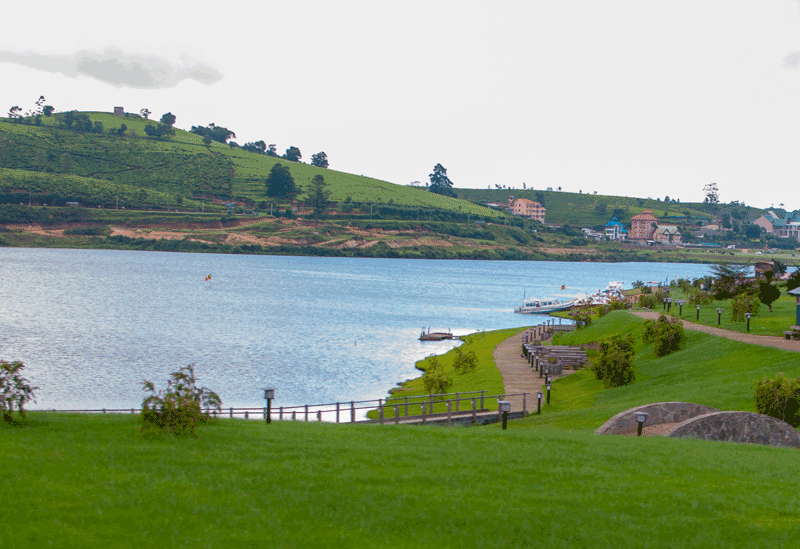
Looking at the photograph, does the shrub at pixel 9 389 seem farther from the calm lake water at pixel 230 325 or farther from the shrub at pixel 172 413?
the calm lake water at pixel 230 325

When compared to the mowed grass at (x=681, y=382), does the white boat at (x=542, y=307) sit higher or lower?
lower

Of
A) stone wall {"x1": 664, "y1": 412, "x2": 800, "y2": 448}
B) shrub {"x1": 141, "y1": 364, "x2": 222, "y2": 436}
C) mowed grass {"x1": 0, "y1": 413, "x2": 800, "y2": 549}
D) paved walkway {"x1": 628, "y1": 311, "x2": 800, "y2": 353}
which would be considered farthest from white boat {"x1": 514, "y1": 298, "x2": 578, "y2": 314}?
shrub {"x1": 141, "y1": 364, "x2": 222, "y2": 436}

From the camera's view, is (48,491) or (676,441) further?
(676,441)

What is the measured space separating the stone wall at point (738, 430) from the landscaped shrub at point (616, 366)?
13767 mm

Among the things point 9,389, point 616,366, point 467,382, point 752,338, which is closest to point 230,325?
point 467,382

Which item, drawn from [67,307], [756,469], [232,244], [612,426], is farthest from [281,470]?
[232,244]

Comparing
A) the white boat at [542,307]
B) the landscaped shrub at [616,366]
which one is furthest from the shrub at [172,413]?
the white boat at [542,307]

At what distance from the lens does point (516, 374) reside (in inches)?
1531

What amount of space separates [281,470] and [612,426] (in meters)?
10.5

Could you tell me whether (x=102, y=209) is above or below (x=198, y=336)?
above

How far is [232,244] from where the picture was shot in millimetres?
192125

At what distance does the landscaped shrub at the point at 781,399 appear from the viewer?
20.1m

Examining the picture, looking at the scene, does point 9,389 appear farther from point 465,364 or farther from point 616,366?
point 465,364

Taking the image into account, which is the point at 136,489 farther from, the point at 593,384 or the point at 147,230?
the point at 147,230
